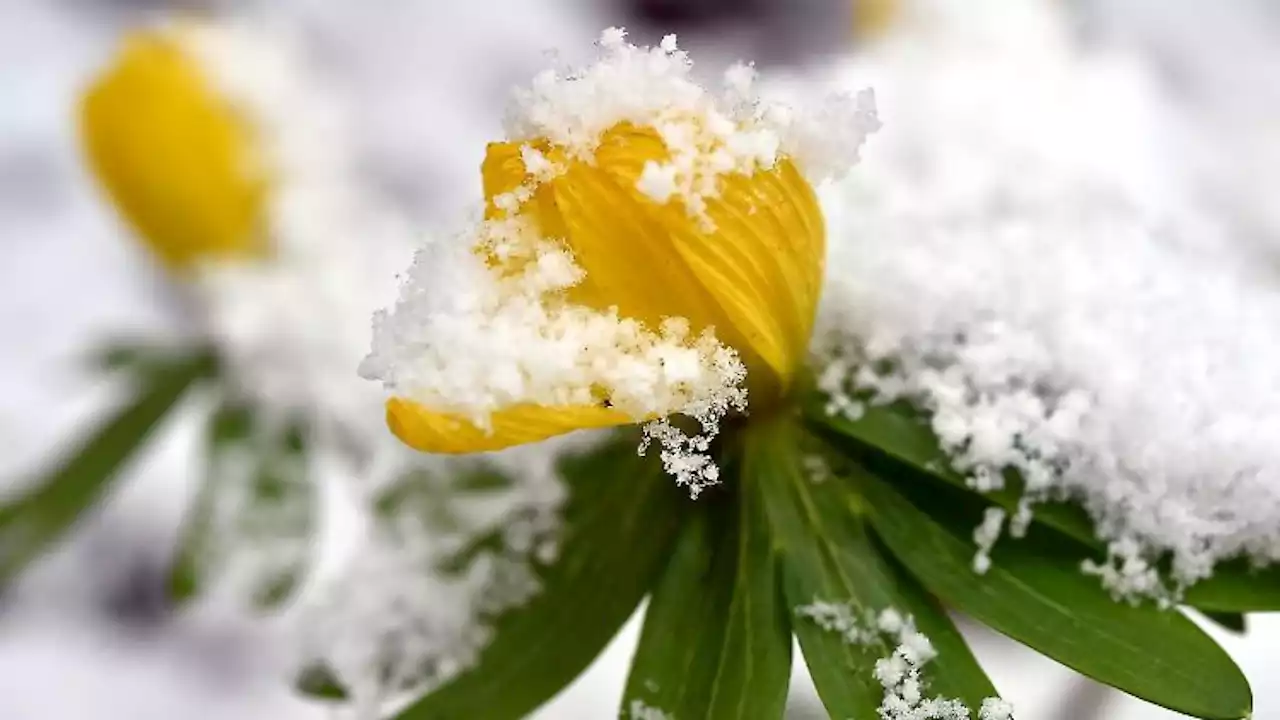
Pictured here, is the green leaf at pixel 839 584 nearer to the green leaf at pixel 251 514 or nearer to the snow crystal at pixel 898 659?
the snow crystal at pixel 898 659

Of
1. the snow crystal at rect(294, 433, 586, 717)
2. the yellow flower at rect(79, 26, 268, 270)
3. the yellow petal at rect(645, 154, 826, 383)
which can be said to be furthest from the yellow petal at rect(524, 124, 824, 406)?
the yellow flower at rect(79, 26, 268, 270)

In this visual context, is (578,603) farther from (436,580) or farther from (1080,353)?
(1080,353)

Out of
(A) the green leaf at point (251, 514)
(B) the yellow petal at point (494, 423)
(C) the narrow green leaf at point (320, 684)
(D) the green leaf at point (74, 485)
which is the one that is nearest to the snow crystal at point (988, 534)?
(B) the yellow petal at point (494, 423)

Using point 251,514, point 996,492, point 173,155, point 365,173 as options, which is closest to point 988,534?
point 996,492

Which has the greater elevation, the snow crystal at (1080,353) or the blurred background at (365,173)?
the blurred background at (365,173)

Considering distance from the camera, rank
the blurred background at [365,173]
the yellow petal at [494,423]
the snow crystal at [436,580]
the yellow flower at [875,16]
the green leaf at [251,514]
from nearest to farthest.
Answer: the yellow petal at [494,423], the snow crystal at [436,580], the green leaf at [251,514], the blurred background at [365,173], the yellow flower at [875,16]

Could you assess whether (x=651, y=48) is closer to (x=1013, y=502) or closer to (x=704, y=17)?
(x=1013, y=502)

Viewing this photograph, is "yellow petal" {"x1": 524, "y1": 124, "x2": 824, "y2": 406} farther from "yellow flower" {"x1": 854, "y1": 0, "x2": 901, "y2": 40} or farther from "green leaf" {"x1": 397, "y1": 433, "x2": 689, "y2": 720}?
"yellow flower" {"x1": 854, "y1": 0, "x2": 901, "y2": 40}
